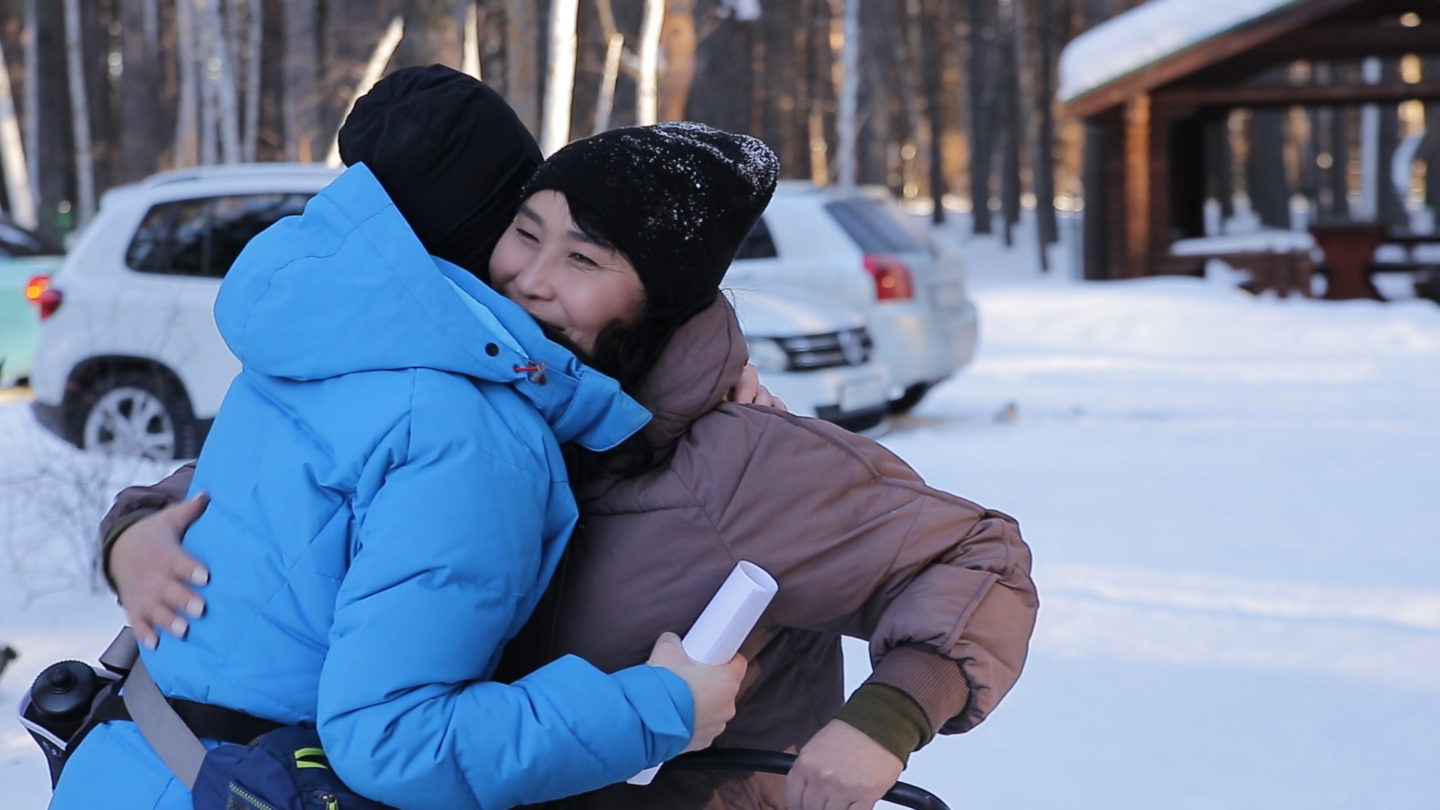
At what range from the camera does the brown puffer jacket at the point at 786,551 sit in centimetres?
181

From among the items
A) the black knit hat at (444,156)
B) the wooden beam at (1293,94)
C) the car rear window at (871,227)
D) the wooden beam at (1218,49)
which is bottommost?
the car rear window at (871,227)

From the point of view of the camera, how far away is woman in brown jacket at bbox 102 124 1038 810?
5.84 feet

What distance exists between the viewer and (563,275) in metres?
1.92

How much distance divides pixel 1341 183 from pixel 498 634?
1587 inches

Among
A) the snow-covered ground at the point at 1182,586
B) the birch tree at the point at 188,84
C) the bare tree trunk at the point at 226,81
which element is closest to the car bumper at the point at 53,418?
the snow-covered ground at the point at 1182,586

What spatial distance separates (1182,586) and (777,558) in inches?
165

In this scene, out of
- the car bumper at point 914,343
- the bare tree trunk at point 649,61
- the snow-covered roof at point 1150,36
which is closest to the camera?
the car bumper at point 914,343

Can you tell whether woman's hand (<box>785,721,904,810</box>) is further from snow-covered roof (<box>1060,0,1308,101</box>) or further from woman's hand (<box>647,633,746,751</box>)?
snow-covered roof (<box>1060,0,1308,101</box>)

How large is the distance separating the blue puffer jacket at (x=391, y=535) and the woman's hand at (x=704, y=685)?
1.0 inches

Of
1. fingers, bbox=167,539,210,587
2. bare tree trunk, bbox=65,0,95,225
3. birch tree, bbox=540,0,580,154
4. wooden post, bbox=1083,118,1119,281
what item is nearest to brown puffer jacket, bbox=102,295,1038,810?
fingers, bbox=167,539,210,587

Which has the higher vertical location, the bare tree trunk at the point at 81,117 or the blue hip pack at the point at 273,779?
the bare tree trunk at the point at 81,117

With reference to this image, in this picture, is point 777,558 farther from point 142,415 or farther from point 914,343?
point 914,343

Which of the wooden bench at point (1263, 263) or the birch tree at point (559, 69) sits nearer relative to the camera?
the birch tree at point (559, 69)

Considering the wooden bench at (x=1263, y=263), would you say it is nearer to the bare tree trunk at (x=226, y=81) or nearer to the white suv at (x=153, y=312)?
the bare tree trunk at (x=226, y=81)
